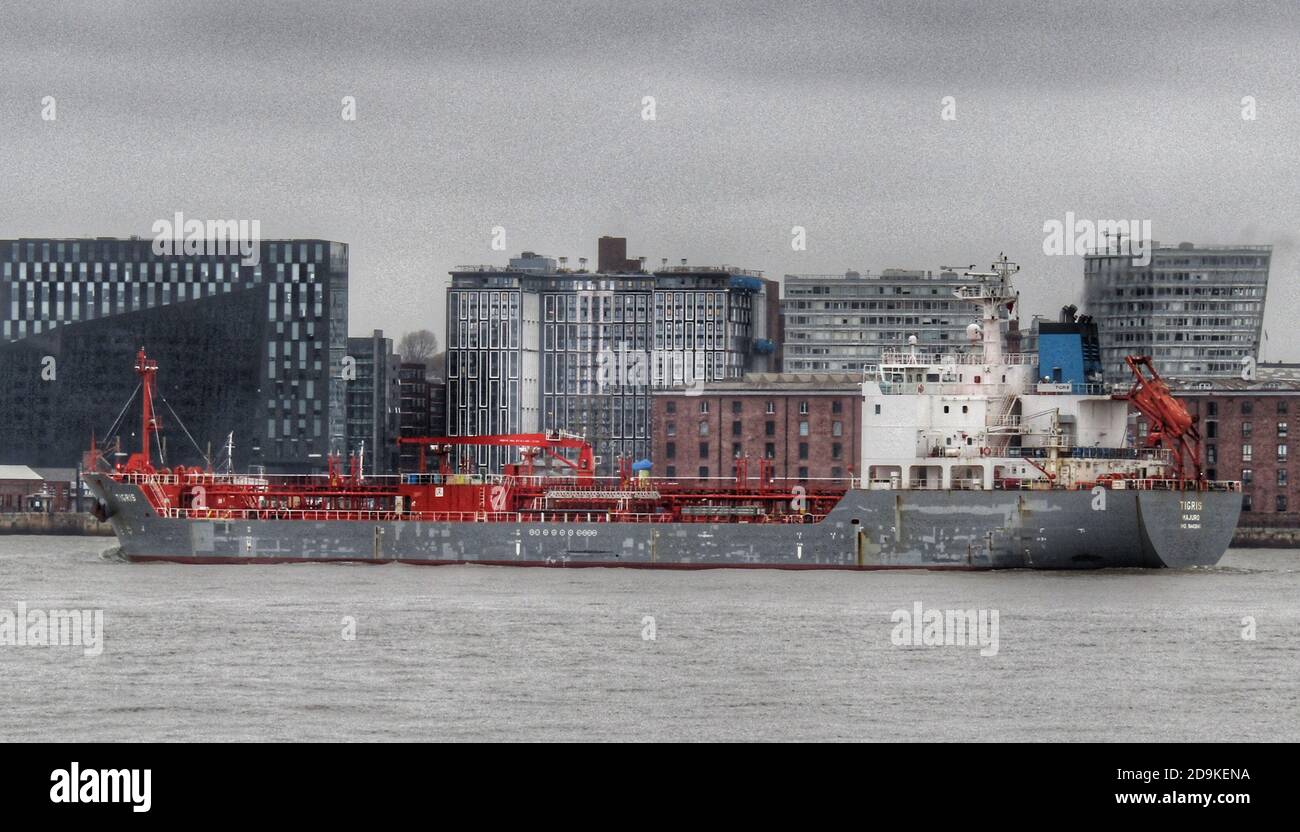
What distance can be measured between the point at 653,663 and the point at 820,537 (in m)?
29.5

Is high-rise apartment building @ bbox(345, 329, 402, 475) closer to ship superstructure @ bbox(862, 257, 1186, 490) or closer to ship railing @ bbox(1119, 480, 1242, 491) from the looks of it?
ship superstructure @ bbox(862, 257, 1186, 490)

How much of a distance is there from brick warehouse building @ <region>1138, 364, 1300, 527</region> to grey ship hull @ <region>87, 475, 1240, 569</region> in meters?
47.2

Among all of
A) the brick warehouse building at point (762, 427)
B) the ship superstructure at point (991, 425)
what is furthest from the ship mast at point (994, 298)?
the brick warehouse building at point (762, 427)

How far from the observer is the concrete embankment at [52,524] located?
13512cm

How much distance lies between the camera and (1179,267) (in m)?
184

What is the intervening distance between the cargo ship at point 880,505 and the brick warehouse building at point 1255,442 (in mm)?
38846

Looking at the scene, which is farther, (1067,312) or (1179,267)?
(1179,267)

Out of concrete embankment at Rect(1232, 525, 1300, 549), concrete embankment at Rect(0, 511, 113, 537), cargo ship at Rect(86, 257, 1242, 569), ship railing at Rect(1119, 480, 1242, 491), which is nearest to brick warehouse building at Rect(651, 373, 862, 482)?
concrete embankment at Rect(1232, 525, 1300, 549)

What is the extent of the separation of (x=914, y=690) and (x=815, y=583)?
25563 millimetres

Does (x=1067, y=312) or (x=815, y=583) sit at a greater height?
(x=1067, y=312)

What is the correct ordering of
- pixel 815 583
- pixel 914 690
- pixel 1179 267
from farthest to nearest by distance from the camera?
1. pixel 1179 267
2. pixel 815 583
3. pixel 914 690
